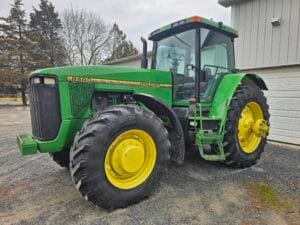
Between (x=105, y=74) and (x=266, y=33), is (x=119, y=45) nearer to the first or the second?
(x=266, y=33)

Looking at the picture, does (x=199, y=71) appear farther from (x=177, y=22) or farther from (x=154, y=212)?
(x=154, y=212)

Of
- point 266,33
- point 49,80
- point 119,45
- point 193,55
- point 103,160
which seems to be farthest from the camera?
point 119,45

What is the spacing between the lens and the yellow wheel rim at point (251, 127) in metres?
4.20

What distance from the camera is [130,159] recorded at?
9.25 feet

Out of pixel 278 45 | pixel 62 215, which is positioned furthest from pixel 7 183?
pixel 278 45

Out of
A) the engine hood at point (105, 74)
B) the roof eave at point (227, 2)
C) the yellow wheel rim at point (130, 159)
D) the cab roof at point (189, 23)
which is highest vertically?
the roof eave at point (227, 2)

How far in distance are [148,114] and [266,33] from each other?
15.9 ft

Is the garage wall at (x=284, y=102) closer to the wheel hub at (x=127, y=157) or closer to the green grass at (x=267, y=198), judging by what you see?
the green grass at (x=267, y=198)

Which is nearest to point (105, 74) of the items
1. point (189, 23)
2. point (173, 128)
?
point (173, 128)

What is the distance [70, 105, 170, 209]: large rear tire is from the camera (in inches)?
100

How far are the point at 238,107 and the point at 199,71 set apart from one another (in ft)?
2.73

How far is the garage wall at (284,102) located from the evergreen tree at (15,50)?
68.9 ft

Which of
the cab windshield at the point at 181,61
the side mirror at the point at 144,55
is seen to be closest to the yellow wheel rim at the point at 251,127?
the cab windshield at the point at 181,61

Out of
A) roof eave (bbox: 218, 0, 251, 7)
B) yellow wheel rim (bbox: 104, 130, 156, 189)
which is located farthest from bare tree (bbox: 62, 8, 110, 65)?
yellow wheel rim (bbox: 104, 130, 156, 189)
